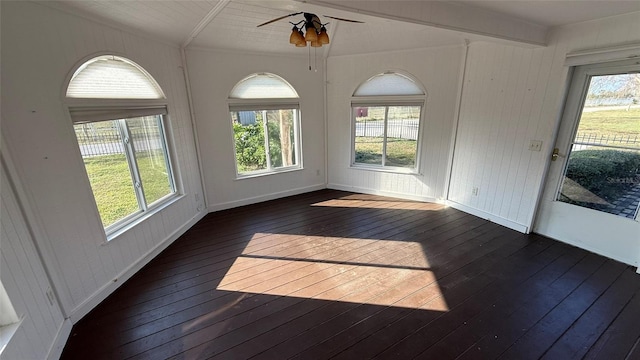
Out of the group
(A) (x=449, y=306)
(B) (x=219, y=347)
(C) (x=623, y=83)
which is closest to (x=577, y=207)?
(C) (x=623, y=83)

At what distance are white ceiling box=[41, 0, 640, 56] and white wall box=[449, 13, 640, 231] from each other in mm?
230

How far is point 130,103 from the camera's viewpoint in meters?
2.74

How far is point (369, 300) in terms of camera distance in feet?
7.85

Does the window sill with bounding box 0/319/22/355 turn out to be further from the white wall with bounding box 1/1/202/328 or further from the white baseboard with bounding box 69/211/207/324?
the white baseboard with bounding box 69/211/207/324

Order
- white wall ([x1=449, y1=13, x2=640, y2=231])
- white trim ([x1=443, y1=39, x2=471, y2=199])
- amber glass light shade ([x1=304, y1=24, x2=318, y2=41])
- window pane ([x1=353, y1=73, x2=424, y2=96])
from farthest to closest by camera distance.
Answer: window pane ([x1=353, y1=73, x2=424, y2=96])
white trim ([x1=443, y1=39, x2=471, y2=199])
white wall ([x1=449, y1=13, x2=640, y2=231])
amber glass light shade ([x1=304, y1=24, x2=318, y2=41])

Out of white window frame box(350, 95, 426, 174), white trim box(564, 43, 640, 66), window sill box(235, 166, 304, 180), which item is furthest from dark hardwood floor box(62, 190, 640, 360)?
white trim box(564, 43, 640, 66)

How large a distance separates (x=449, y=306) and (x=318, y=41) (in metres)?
2.68

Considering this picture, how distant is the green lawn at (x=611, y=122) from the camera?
2693 millimetres

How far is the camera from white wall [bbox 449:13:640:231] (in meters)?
2.91

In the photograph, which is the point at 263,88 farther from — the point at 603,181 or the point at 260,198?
the point at 603,181

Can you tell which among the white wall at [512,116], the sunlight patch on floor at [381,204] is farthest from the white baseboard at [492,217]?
the sunlight patch on floor at [381,204]

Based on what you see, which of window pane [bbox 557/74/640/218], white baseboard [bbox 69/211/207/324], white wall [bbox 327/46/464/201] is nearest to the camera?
white baseboard [bbox 69/211/207/324]

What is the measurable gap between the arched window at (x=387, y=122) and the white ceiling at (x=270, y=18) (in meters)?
0.55

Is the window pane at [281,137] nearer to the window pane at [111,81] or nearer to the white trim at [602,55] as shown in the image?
the window pane at [111,81]
